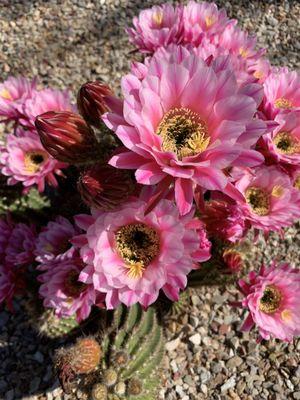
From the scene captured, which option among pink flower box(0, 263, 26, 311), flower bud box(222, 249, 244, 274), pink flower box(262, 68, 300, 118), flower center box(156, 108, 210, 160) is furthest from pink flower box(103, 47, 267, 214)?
pink flower box(0, 263, 26, 311)

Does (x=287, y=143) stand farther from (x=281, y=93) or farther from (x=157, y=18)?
(x=157, y=18)

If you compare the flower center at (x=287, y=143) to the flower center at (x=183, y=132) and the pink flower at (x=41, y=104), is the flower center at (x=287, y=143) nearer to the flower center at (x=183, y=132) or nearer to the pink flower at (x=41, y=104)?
the flower center at (x=183, y=132)

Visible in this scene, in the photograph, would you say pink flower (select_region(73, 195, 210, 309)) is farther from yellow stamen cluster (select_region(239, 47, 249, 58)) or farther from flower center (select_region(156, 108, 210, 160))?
yellow stamen cluster (select_region(239, 47, 249, 58))

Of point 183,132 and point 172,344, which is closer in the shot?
point 183,132

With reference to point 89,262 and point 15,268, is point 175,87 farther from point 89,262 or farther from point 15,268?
point 15,268

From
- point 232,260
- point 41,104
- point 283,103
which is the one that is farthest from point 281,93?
point 41,104
